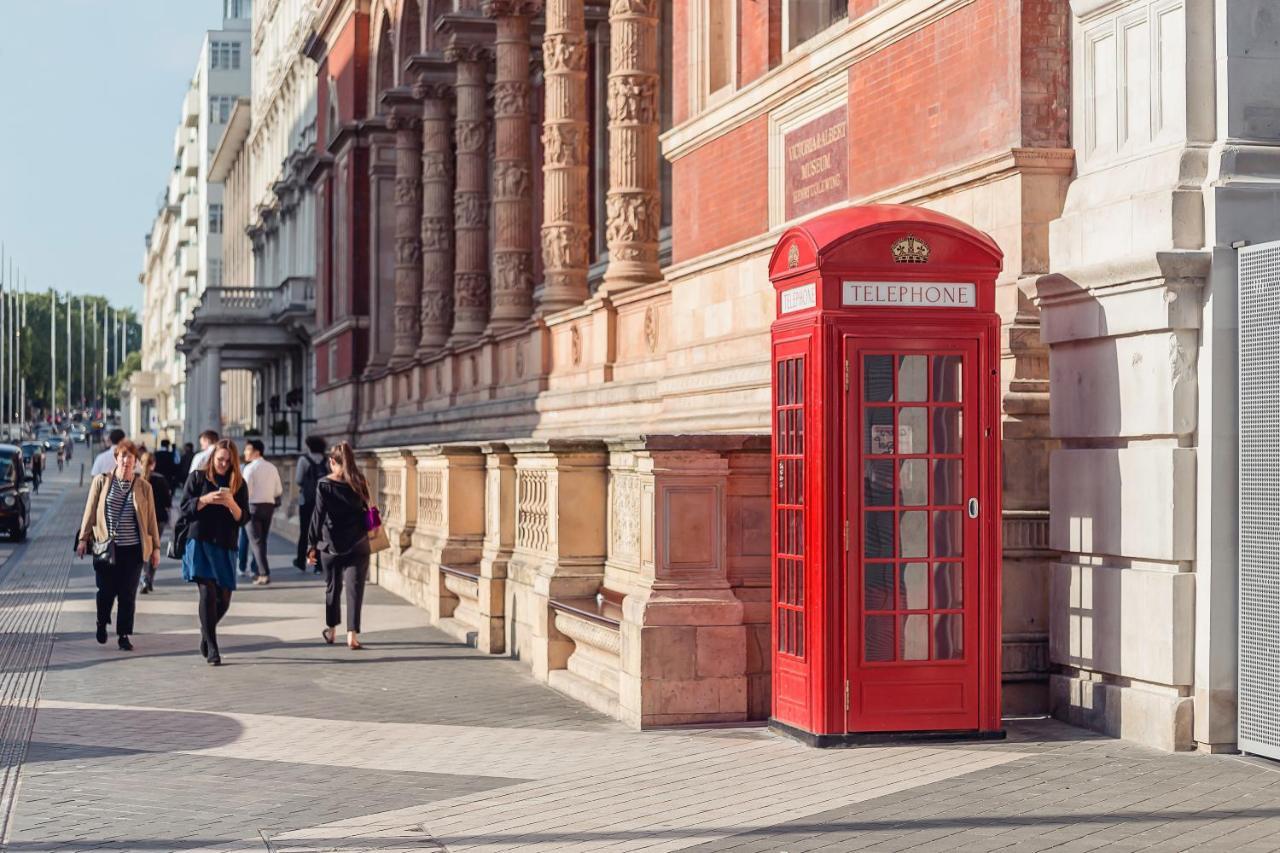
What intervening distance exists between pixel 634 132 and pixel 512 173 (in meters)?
7.99

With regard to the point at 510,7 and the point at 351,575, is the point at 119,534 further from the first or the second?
the point at 510,7

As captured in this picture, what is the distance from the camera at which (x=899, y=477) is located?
31.8 ft

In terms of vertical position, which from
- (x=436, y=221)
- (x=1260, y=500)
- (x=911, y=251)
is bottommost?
(x=1260, y=500)

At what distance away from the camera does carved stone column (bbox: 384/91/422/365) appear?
39.6 m

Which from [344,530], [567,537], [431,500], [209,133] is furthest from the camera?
[209,133]

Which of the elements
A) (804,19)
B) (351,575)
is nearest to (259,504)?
(351,575)

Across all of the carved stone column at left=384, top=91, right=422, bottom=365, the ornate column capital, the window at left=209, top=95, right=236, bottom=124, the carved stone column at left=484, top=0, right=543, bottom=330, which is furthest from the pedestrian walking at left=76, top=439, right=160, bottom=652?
the window at left=209, top=95, right=236, bottom=124

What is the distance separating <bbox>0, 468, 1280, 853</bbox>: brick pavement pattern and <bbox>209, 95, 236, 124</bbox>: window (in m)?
109

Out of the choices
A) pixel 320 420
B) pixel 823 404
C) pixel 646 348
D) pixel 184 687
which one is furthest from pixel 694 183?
pixel 320 420

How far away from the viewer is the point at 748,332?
16172mm

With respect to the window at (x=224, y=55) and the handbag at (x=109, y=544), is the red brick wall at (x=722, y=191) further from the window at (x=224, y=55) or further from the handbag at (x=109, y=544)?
the window at (x=224, y=55)

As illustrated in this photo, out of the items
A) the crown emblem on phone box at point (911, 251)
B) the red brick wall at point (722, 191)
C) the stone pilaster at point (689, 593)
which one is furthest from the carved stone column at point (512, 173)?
the crown emblem on phone box at point (911, 251)

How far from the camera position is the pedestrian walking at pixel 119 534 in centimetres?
1566

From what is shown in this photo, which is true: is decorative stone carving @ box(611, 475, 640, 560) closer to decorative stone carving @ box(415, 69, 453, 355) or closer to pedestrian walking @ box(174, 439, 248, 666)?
pedestrian walking @ box(174, 439, 248, 666)
